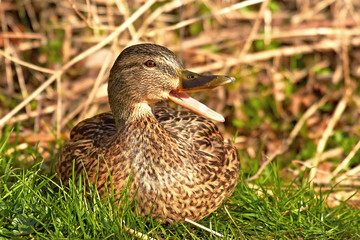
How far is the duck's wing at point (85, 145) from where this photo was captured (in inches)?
130

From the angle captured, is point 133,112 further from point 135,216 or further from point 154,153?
point 135,216

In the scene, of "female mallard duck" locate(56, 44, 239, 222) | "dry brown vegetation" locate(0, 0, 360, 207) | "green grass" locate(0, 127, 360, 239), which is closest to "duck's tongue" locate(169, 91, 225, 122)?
"female mallard duck" locate(56, 44, 239, 222)

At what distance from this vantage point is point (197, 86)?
10.2 feet

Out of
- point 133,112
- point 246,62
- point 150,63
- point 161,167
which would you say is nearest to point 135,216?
point 161,167

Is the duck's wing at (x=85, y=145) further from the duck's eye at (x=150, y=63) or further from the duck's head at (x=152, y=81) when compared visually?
the duck's eye at (x=150, y=63)

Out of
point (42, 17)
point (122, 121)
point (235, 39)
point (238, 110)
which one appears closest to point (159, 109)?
point (122, 121)

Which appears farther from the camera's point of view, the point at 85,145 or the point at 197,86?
the point at 85,145

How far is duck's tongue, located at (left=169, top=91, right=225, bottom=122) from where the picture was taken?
305cm

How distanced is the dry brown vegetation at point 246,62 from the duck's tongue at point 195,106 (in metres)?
2.53

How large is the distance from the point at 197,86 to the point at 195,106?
120 millimetres

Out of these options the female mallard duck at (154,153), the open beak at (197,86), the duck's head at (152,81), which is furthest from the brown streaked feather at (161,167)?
the open beak at (197,86)

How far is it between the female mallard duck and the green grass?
107 mm

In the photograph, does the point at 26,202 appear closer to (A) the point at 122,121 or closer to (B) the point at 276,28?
(A) the point at 122,121

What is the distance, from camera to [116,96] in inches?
130
